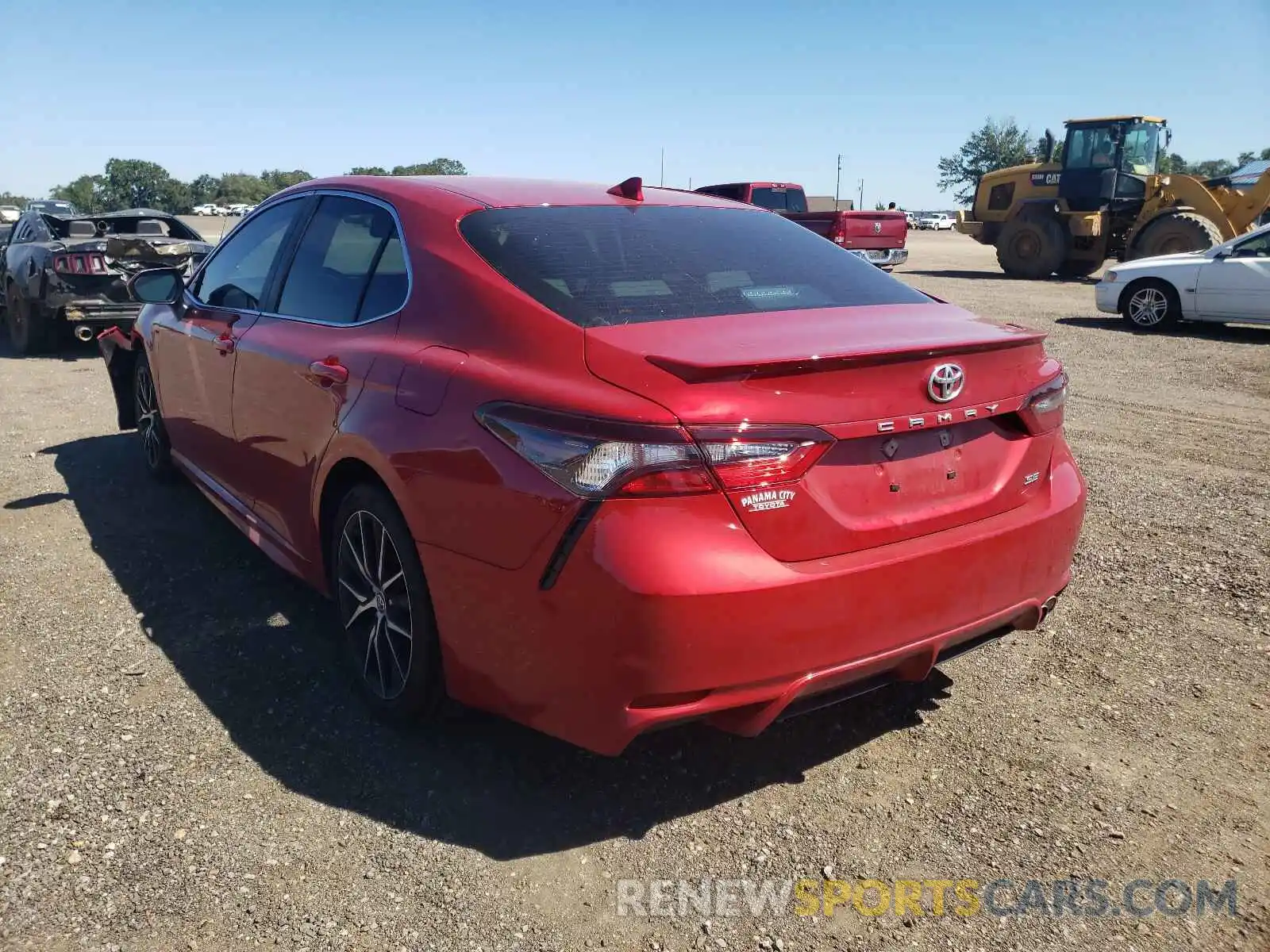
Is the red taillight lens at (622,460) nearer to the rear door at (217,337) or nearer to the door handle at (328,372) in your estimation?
the door handle at (328,372)

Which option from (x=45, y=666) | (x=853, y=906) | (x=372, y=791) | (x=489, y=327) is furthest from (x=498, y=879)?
(x=45, y=666)

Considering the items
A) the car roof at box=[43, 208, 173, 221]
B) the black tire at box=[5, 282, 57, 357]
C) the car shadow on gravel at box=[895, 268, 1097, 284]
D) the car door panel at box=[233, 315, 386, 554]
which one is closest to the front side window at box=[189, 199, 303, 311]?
the car door panel at box=[233, 315, 386, 554]

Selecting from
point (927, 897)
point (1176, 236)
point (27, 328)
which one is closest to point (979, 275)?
point (1176, 236)

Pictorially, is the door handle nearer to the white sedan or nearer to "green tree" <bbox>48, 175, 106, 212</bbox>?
the white sedan

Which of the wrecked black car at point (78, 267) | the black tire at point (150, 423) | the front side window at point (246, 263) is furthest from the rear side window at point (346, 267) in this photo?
the wrecked black car at point (78, 267)

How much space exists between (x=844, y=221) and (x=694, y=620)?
804 inches

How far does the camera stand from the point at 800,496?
2.37 m

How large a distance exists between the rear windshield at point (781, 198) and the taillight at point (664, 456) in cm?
2038

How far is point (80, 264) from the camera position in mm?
10258

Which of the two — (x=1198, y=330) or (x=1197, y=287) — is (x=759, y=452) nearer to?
(x=1197, y=287)

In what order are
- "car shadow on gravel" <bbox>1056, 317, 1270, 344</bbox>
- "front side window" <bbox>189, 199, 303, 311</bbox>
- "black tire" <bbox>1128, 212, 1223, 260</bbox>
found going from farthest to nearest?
"black tire" <bbox>1128, 212, 1223, 260</bbox> < "car shadow on gravel" <bbox>1056, 317, 1270, 344</bbox> < "front side window" <bbox>189, 199, 303, 311</bbox>

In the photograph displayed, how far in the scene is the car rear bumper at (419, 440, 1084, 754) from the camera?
7.43 ft

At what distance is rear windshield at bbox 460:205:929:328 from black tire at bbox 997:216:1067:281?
19.5 meters

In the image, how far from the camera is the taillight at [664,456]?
2.27 metres
